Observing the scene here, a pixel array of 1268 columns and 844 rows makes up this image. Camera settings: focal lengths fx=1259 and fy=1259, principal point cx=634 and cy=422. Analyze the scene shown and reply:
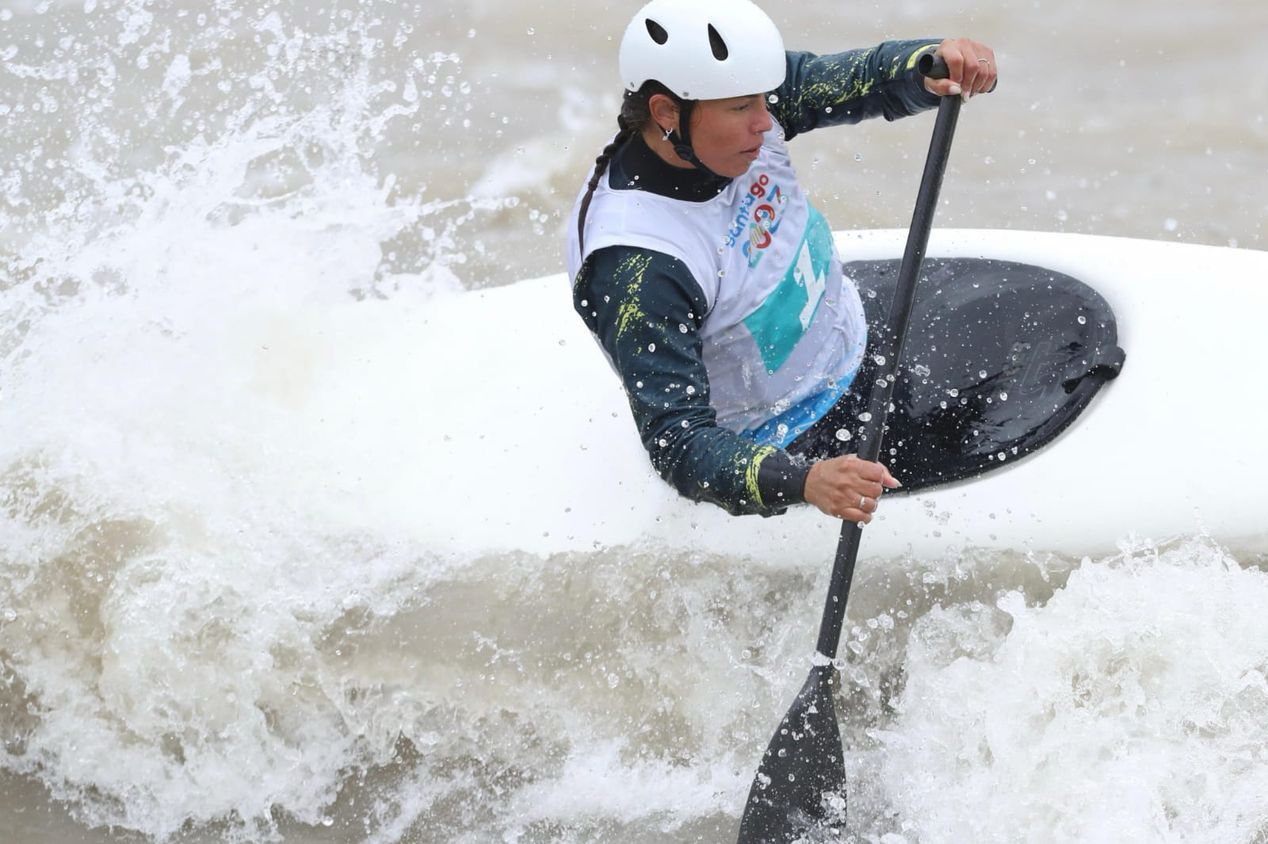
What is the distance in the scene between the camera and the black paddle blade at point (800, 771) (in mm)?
2111

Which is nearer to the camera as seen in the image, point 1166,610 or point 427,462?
point 1166,610

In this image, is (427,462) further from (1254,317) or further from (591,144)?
(591,144)

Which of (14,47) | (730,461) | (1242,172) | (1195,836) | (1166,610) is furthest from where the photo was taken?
(14,47)

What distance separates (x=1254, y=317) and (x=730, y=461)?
118 centimetres

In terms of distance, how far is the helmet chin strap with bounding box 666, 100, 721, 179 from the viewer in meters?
1.84

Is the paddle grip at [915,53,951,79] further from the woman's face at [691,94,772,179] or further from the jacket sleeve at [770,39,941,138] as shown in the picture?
the woman's face at [691,94,772,179]

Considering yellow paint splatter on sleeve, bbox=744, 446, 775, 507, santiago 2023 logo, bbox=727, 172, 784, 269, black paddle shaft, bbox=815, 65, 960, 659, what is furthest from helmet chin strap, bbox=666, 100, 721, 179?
yellow paint splatter on sleeve, bbox=744, 446, 775, 507

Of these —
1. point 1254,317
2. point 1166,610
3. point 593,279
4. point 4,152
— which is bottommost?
point 4,152

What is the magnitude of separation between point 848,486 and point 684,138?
577mm

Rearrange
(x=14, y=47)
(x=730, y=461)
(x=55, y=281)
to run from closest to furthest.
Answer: (x=730, y=461), (x=55, y=281), (x=14, y=47)

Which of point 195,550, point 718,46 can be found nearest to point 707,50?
point 718,46

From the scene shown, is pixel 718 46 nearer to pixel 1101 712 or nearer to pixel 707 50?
pixel 707 50

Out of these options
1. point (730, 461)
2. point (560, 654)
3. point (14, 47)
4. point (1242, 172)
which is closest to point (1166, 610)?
point (730, 461)

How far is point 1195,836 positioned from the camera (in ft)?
6.61
